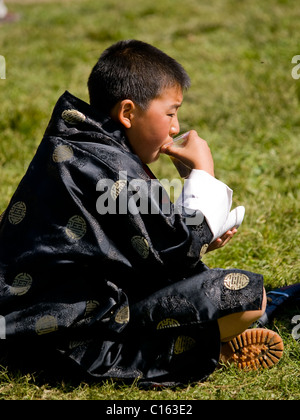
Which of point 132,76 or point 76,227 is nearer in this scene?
point 76,227

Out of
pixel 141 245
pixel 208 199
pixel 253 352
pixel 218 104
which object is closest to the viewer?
pixel 141 245

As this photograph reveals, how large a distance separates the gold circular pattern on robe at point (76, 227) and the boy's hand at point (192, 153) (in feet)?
1.72

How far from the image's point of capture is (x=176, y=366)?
7.92 ft

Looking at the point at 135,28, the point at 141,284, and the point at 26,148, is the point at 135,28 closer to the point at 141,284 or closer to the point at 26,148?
the point at 26,148

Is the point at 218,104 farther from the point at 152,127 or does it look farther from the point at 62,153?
the point at 62,153

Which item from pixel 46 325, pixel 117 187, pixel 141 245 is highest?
pixel 117 187

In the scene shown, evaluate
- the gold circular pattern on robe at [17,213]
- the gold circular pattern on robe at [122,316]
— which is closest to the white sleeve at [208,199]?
the gold circular pattern on robe at [122,316]

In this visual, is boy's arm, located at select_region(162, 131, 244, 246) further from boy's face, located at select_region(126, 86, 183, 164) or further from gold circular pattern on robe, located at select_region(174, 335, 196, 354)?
gold circular pattern on robe, located at select_region(174, 335, 196, 354)

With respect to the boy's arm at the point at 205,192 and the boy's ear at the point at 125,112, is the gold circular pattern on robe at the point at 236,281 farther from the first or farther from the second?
the boy's ear at the point at 125,112

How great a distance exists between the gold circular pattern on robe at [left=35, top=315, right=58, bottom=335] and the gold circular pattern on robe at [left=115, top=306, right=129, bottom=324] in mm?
229

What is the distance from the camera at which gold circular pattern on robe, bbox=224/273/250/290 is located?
7.82ft

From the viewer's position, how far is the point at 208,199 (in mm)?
2416

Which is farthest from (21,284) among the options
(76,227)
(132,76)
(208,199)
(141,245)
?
(132,76)

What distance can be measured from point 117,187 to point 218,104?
12.9 ft
